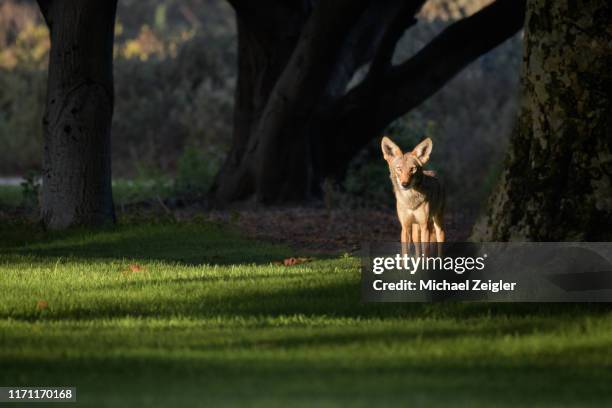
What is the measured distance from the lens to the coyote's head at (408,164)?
10.1 metres

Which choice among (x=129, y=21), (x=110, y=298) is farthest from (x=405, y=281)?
(x=129, y=21)

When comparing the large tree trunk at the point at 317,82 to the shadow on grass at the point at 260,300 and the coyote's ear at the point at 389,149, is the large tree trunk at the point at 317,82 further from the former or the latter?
the coyote's ear at the point at 389,149

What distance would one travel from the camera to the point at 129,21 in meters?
59.6

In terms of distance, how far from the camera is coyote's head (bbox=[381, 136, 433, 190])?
10109 millimetres

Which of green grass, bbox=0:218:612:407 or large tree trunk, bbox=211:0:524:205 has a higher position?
large tree trunk, bbox=211:0:524:205

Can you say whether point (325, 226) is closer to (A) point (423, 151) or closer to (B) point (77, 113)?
(B) point (77, 113)

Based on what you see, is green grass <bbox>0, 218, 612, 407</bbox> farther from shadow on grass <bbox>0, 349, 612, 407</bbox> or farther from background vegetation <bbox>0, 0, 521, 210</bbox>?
background vegetation <bbox>0, 0, 521, 210</bbox>

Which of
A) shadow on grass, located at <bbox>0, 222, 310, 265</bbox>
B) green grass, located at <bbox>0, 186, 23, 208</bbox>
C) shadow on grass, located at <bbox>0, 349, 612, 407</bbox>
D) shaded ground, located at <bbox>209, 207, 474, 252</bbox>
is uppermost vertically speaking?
green grass, located at <bbox>0, 186, 23, 208</bbox>

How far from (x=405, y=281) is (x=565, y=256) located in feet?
4.43

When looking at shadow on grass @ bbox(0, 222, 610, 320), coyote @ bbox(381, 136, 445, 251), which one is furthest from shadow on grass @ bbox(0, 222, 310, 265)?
coyote @ bbox(381, 136, 445, 251)

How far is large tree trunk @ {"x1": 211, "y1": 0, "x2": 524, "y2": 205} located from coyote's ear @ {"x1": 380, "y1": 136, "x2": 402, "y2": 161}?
872 centimetres

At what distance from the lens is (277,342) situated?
8.52 meters

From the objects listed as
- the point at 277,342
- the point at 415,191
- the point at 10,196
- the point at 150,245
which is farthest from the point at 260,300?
the point at 10,196

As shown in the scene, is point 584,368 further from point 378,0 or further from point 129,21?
point 129,21
